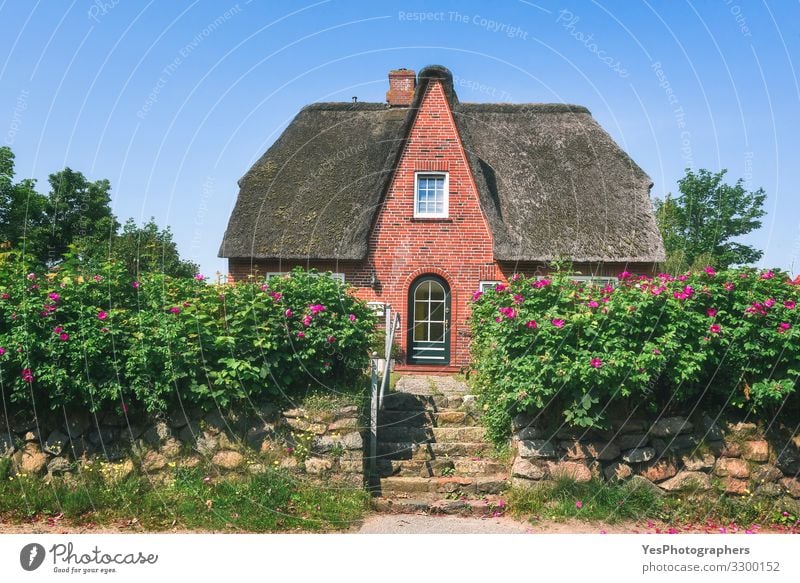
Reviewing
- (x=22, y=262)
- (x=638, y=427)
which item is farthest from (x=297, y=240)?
(x=638, y=427)

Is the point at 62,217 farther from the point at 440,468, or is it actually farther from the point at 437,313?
the point at 440,468

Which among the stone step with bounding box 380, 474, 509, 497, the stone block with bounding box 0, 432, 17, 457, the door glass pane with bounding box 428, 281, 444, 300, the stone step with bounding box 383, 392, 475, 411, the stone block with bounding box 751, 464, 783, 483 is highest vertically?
the door glass pane with bounding box 428, 281, 444, 300

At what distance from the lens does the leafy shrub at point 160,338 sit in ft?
23.2

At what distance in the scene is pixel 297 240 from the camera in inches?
582

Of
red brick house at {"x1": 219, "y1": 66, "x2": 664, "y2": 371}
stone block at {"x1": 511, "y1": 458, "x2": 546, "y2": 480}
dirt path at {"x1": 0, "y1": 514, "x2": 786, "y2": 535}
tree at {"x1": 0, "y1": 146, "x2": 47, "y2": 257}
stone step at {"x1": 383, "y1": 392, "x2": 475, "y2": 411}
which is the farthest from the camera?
tree at {"x1": 0, "y1": 146, "x2": 47, "y2": 257}

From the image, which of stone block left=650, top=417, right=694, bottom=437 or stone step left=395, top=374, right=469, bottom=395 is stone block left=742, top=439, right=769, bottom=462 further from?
stone step left=395, top=374, right=469, bottom=395

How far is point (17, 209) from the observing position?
976 inches

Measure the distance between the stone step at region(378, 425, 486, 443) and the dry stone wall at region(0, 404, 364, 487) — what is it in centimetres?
120

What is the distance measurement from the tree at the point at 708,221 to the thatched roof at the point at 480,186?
5.18 m

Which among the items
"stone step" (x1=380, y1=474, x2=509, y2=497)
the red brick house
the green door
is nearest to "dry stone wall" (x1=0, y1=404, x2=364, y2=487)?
"stone step" (x1=380, y1=474, x2=509, y2=497)

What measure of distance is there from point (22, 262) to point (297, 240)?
7.32m

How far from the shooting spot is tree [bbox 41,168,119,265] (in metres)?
24.5

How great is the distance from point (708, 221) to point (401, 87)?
45.4 feet
